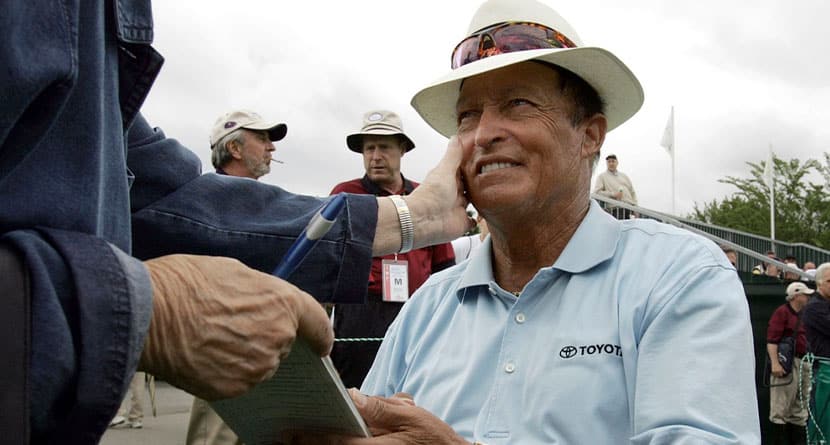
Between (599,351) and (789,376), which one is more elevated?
(599,351)

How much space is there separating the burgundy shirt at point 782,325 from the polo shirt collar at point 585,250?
817 centimetres

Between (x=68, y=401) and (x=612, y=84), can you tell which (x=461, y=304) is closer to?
(x=612, y=84)

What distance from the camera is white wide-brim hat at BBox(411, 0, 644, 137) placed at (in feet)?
8.50

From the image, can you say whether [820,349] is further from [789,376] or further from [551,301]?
[551,301]

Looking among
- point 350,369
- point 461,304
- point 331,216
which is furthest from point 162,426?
point 331,216

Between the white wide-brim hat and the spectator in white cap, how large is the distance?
7.55 feet

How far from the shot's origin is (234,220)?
2020 millimetres

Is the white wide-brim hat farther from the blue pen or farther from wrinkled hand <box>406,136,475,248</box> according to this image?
the blue pen

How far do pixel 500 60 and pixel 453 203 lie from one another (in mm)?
473

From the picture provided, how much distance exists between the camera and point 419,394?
253 cm

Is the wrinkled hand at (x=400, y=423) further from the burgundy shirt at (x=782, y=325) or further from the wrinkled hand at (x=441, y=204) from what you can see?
the burgundy shirt at (x=782, y=325)

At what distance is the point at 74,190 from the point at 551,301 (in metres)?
1.55

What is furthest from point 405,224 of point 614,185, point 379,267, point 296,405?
point 614,185

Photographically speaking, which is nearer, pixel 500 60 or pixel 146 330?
pixel 146 330
